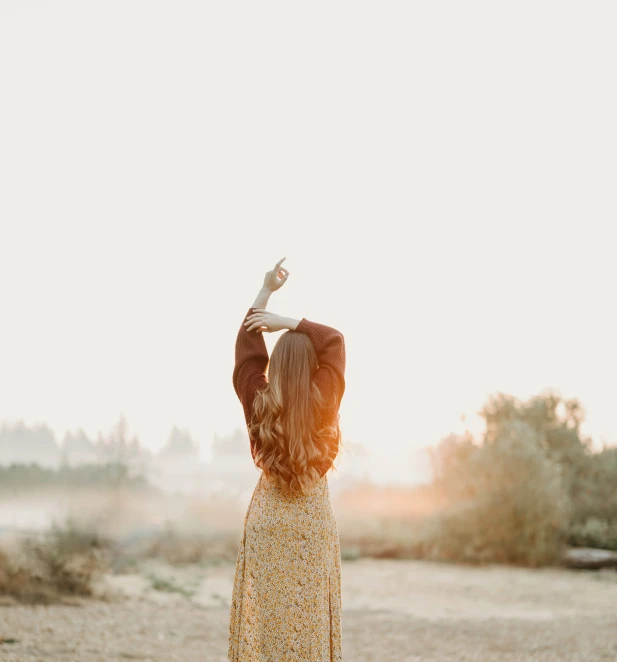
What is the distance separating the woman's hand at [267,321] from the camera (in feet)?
10.3

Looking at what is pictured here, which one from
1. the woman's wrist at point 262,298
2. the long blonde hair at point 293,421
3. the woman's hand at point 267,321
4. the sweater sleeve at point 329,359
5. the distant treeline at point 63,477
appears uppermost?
the woman's wrist at point 262,298

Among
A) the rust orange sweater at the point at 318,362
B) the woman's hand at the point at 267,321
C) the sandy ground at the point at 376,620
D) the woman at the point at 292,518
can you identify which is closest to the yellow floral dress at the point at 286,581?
the woman at the point at 292,518

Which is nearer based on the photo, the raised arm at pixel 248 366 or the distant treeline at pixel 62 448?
the raised arm at pixel 248 366

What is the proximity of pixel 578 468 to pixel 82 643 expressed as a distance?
12.3 m

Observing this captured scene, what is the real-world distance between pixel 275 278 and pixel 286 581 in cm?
135

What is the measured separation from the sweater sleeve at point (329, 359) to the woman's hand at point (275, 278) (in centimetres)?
40

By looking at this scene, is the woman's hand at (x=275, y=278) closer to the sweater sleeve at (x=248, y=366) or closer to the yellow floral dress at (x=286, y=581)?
the sweater sleeve at (x=248, y=366)

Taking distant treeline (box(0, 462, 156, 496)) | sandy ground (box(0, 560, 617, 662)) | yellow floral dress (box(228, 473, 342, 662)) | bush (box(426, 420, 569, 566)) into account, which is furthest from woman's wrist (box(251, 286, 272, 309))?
bush (box(426, 420, 569, 566))

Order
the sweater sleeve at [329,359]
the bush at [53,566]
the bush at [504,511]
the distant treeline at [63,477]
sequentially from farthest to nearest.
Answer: the bush at [504,511], the distant treeline at [63,477], the bush at [53,566], the sweater sleeve at [329,359]

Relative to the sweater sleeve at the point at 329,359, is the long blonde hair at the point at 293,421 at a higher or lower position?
lower

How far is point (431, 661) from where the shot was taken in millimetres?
5957

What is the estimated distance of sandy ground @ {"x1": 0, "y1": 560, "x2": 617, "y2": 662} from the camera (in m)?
6.05

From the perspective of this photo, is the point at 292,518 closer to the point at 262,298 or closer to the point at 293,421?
the point at 293,421

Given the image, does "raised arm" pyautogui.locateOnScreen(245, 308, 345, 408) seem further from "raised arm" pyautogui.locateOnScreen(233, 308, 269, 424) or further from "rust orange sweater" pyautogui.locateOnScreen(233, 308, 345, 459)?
"raised arm" pyautogui.locateOnScreen(233, 308, 269, 424)
